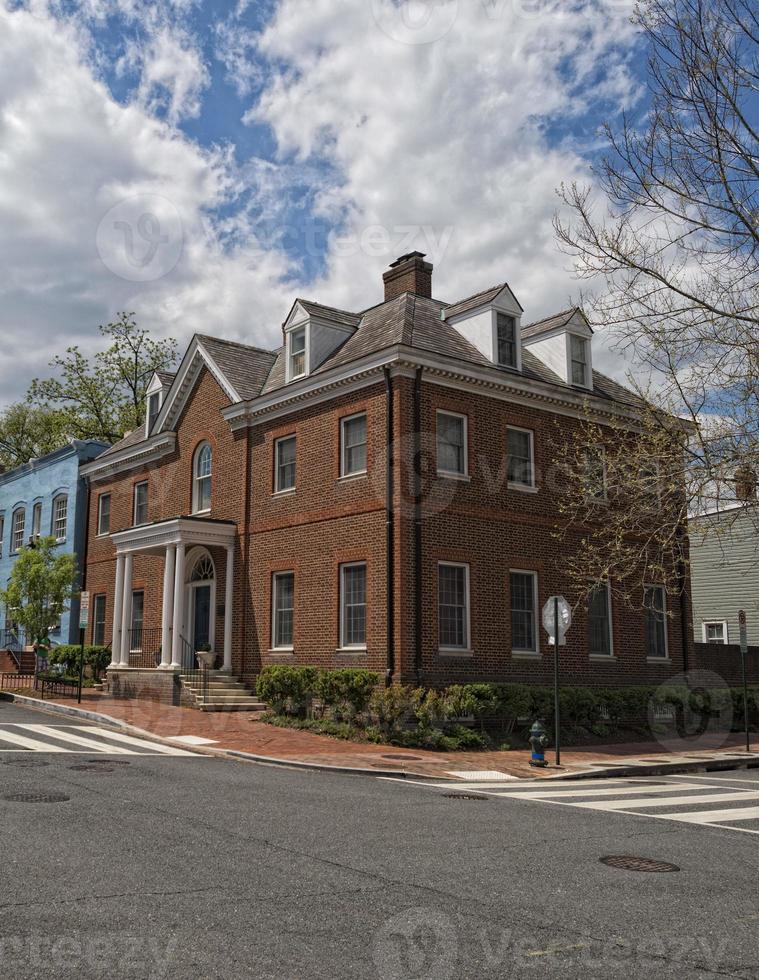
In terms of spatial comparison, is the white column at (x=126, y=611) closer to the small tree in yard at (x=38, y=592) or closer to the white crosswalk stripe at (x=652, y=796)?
the small tree in yard at (x=38, y=592)

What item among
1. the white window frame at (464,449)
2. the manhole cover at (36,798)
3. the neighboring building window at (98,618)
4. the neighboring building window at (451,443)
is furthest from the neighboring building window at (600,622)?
the neighboring building window at (98,618)

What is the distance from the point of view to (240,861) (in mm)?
7602

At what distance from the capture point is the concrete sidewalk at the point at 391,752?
52.7ft

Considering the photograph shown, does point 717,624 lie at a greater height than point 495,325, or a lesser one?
lesser

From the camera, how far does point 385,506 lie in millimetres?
21109

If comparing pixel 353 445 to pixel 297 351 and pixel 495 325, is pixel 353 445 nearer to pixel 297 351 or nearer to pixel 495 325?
pixel 297 351

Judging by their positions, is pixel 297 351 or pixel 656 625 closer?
pixel 297 351

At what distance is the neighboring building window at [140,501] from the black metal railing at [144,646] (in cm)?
384

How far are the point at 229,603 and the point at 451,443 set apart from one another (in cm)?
772

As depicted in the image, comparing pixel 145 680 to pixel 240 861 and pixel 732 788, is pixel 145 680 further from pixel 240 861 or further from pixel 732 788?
pixel 240 861

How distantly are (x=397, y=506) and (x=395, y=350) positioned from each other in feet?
11.5

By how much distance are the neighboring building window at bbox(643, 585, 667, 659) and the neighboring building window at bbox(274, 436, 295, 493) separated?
33.5 feet

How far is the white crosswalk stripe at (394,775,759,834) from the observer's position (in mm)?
11625

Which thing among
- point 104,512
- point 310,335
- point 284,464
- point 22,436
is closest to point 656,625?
point 284,464
